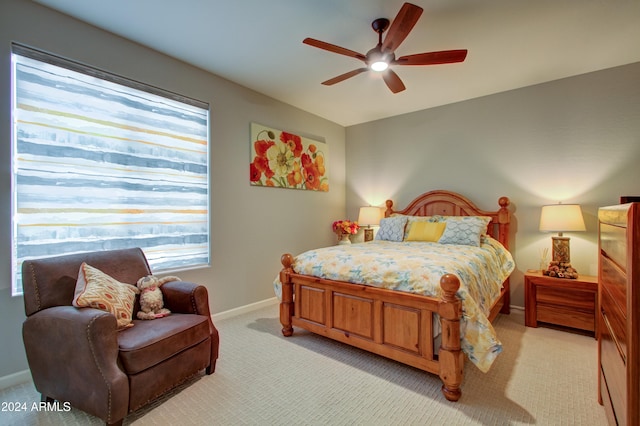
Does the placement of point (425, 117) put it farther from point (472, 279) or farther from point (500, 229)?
point (472, 279)

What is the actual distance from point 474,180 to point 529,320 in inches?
71.4

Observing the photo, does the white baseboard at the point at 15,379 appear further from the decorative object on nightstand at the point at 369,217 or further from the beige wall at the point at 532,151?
the beige wall at the point at 532,151

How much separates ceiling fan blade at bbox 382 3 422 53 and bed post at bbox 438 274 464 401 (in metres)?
1.67

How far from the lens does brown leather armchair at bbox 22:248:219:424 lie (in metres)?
1.54

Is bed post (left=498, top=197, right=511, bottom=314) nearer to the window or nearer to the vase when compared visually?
the vase

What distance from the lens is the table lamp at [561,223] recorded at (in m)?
2.98

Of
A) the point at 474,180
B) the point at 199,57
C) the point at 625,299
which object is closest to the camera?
the point at 625,299

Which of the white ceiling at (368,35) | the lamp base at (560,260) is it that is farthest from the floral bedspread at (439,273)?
the white ceiling at (368,35)

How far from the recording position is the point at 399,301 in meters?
2.14

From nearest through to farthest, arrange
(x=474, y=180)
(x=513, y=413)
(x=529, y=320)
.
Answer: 1. (x=513, y=413)
2. (x=529, y=320)
3. (x=474, y=180)

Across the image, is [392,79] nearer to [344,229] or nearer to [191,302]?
[344,229]

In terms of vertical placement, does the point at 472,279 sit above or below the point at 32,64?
below

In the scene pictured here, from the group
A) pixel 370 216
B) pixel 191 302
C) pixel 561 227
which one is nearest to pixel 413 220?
pixel 370 216

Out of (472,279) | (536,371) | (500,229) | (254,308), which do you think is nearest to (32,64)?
(254,308)
